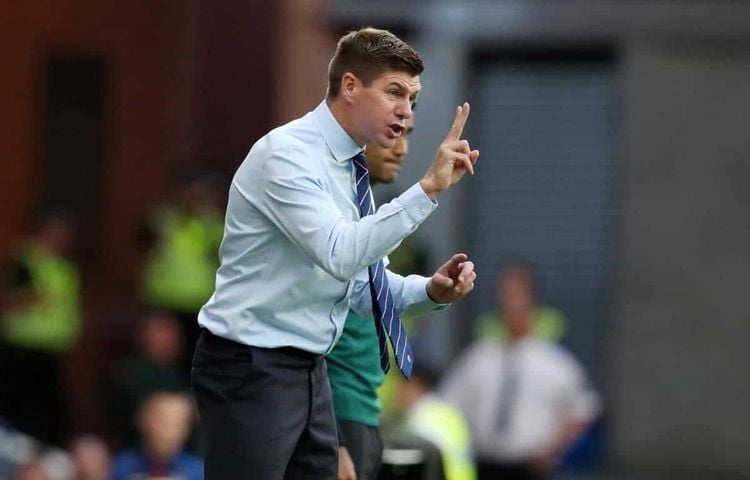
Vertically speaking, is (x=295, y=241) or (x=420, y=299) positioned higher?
(x=295, y=241)

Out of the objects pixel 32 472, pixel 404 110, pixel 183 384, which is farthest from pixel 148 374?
pixel 404 110

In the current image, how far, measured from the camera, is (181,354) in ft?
47.0

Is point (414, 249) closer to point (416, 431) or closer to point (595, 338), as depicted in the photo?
point (595, 338)

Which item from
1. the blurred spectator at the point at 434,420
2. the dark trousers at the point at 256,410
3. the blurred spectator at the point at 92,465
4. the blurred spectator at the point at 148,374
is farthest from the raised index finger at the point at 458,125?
the blurred spectator at the point at 148,374

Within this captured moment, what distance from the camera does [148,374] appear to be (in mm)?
13164

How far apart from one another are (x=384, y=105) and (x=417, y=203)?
1.22 ft

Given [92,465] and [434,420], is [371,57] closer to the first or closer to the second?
[434,420]

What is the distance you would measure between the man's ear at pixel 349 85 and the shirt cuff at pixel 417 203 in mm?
413

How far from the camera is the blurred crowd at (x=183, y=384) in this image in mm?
9750

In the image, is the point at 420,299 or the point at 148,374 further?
the point at 148,374

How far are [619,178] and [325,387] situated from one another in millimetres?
12292

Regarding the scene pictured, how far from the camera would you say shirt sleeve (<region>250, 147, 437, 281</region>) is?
518cm

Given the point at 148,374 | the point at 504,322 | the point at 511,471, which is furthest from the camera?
the point at 148,374

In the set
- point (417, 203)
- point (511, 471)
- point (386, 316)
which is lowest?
point (511, 471)
